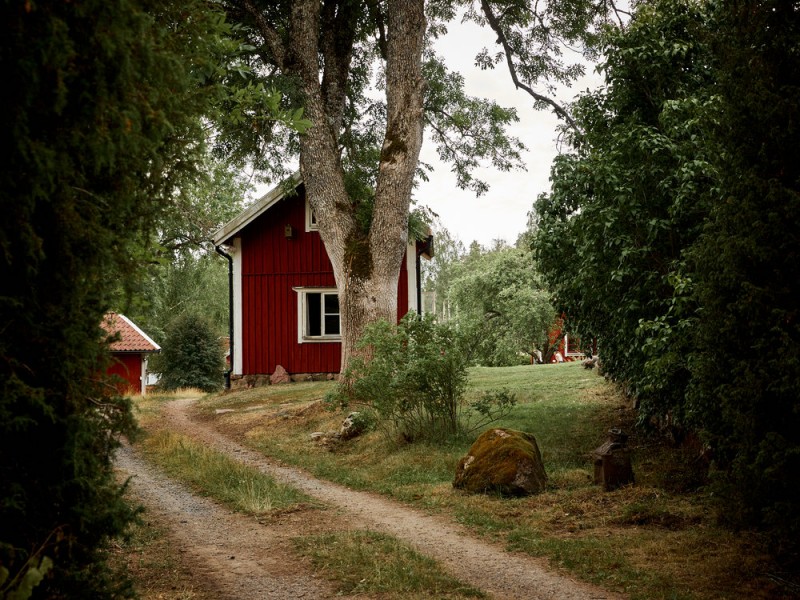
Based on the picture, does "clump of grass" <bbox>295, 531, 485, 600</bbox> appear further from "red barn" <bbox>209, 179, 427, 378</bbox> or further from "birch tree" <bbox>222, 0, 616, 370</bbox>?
"red barn" <bbox>209, 179, 427, 378</bbox>

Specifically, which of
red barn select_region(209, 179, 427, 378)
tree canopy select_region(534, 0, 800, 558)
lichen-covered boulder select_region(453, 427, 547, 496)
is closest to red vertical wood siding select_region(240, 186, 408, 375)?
red barn select_region(209, 179, 427, 378)

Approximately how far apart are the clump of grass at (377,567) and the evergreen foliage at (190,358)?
24040 mm

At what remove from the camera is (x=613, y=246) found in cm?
905

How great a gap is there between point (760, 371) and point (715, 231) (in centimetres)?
130

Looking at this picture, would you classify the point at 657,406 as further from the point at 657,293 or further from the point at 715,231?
the point at 715,231

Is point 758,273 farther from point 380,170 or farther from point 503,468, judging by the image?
point 380,170

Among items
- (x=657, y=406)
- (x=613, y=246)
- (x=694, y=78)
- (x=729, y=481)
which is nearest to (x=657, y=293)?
(x=613, y=246)

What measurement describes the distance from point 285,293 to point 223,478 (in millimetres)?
A: 13252

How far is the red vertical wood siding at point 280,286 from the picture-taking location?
21781 millimetres

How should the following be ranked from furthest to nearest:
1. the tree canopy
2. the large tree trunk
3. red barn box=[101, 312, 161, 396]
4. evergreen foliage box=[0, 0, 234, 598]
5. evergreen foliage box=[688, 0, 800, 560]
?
red barn box=[101, 312, 161, 396] < the large tree trunk < the tree canopy < evergreen foliage box=[688, 0, 800, 560] < evergreen foliage box=[0, 0, 234, 598]

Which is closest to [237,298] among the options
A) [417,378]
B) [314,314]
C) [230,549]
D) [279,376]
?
[314,314]

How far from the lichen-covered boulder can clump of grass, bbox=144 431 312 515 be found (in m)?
1.94

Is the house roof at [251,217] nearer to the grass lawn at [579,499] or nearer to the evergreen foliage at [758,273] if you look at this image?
the grass lawn at [579,499]

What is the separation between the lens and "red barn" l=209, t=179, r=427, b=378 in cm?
2177
